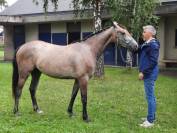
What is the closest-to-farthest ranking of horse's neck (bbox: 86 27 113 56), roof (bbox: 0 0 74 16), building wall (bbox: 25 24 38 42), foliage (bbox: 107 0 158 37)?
horse's neck (bbox: 86 27 113 56)
foliage (bbox: 107 0 158 37)
roof (bbox: 0 0 74 16)
building wall (bbox: 25 24 38 42)

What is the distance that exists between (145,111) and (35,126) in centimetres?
272

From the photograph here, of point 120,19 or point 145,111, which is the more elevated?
point 120,19

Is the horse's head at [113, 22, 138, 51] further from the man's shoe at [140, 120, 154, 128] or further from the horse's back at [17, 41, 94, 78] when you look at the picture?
the man's shoe at [140, 120, 154, 128]

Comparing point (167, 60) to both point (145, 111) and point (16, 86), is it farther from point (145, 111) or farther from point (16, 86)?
point (16, 86)

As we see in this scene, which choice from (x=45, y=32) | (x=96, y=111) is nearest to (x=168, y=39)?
(x=45, y=32)

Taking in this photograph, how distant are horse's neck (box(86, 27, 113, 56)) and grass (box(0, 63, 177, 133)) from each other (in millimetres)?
1361

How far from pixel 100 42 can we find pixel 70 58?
0.70 meters

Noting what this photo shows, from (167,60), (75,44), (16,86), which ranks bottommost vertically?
(167,60)

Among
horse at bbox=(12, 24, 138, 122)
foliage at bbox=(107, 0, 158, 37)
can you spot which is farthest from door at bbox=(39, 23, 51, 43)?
horse at bbox=(12, 24, 138, 122)

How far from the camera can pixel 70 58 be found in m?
7.49

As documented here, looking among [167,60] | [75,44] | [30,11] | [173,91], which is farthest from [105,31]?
[30,11]

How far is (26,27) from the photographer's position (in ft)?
98.1

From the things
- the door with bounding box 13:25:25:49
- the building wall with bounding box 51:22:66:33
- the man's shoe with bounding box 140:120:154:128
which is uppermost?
the building wall with bounding box 51:22:66:33

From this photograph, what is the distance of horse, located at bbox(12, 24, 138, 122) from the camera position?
7.44m
